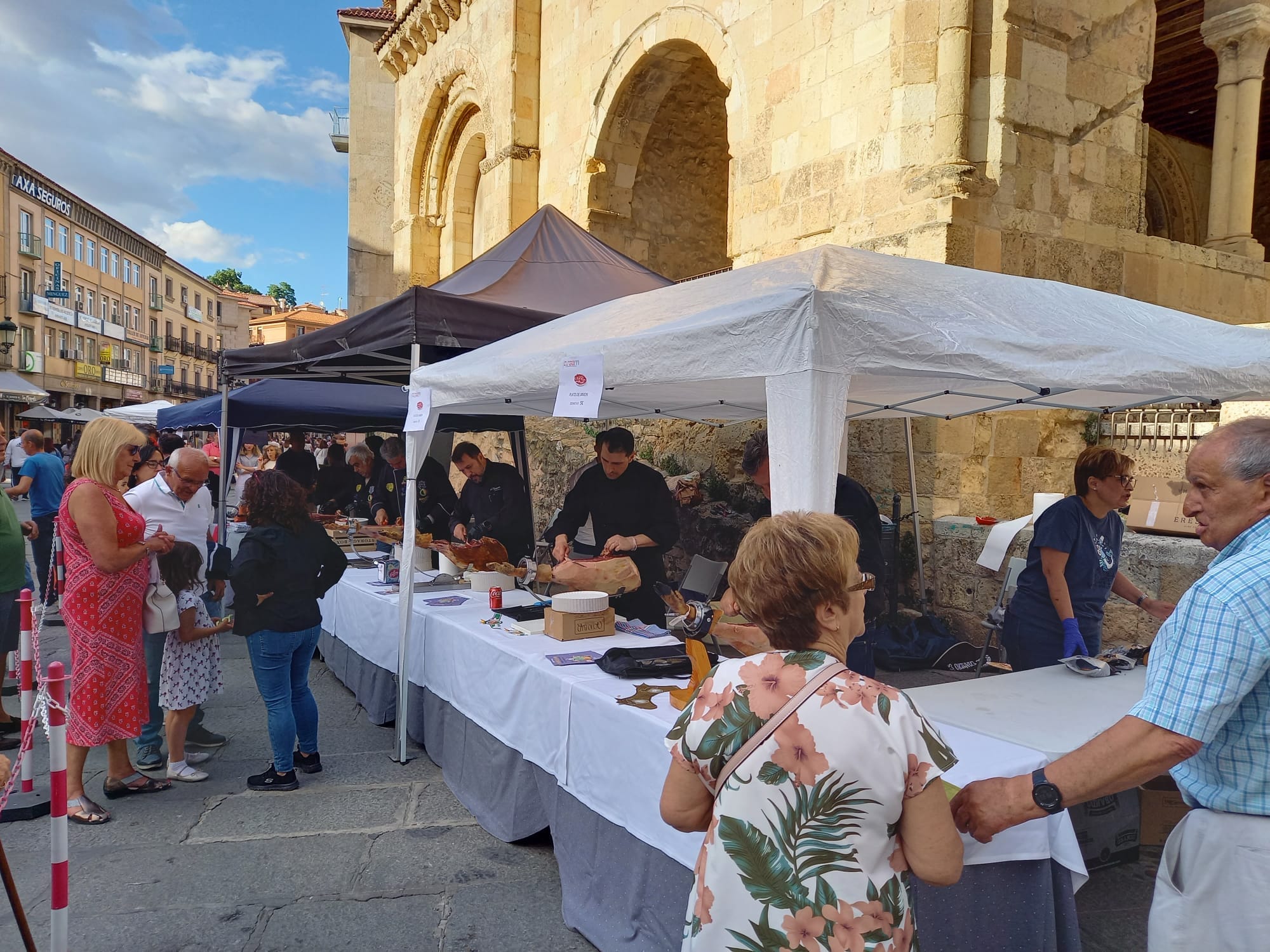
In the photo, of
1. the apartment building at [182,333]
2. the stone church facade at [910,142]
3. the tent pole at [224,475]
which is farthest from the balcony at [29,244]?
the tent pole at [224,475]

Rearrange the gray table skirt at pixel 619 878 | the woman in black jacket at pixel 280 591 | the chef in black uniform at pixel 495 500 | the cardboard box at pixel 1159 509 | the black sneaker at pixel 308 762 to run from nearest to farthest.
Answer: the gray table skirt at pixel 619 878 → the woman in black jacket at pixel 280 591 → the black sneaker at pixel 308 762 → the cardboard box at pixel 1159 509 → the chef in black uniform at pixel 495 500

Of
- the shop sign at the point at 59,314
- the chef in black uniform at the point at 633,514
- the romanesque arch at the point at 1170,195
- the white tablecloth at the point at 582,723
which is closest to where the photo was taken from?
the white tablecloth at the point at 582,723

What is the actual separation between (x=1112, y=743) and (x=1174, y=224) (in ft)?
53.0

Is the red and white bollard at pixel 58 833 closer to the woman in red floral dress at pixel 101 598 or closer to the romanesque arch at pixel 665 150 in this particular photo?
the woman in red floral dress at pixel 101 598

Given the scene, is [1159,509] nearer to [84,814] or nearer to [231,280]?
[84,814]

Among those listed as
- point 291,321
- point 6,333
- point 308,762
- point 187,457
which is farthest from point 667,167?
point 291,321

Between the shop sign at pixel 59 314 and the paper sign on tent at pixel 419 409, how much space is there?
42191mm

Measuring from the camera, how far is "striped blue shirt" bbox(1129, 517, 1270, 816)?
1.25 metres

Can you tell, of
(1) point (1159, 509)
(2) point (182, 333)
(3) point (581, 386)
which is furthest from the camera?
(2) point (182, 333)

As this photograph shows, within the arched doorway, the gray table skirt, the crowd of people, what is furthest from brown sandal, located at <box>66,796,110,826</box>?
the arched doorway

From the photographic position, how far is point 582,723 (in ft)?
8.82

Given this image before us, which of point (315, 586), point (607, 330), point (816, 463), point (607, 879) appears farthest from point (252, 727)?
point (816, 463)

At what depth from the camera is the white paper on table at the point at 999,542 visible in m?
5.20

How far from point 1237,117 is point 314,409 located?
9726 millimetres
